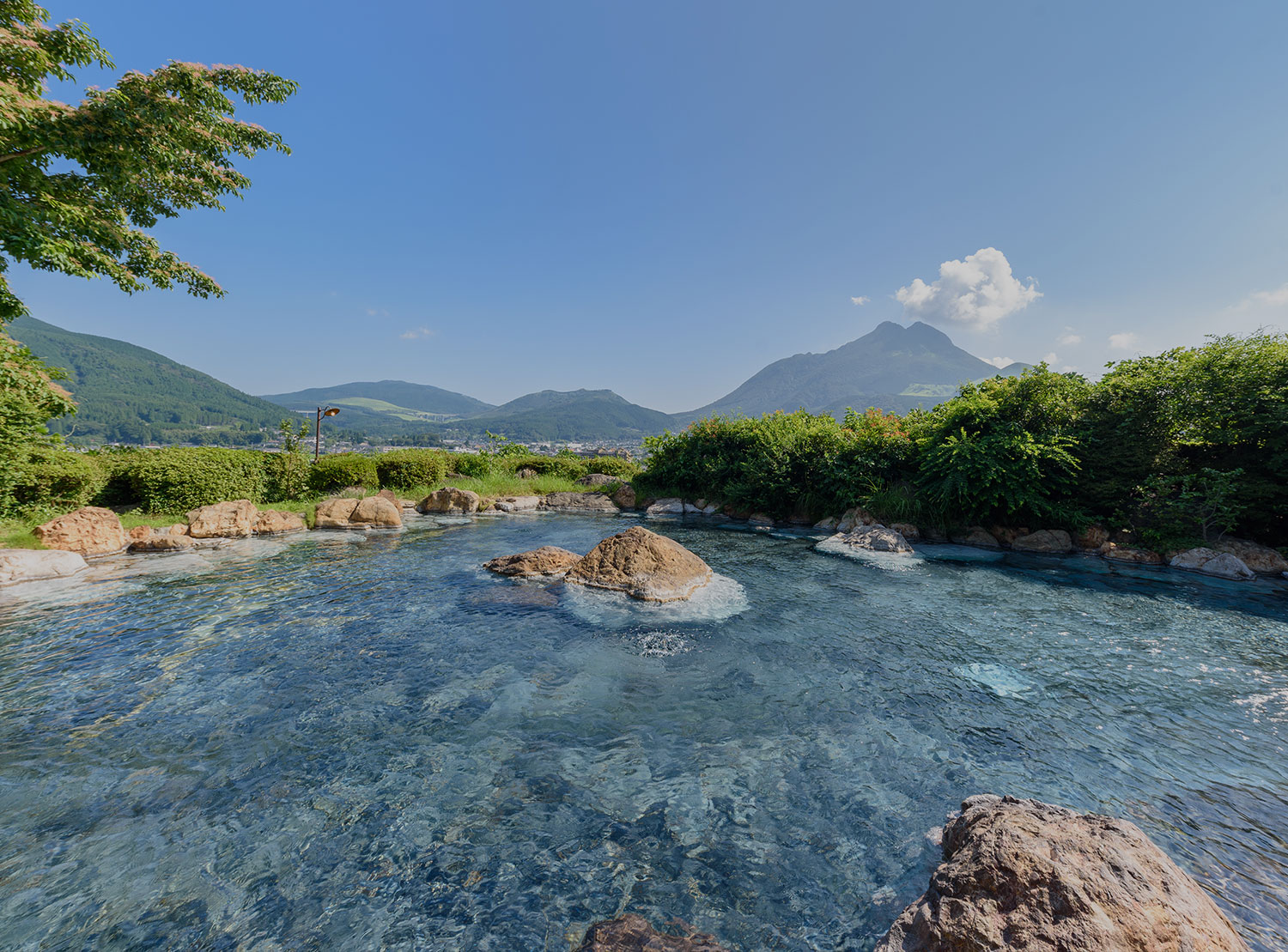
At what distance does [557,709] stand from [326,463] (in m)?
17.8

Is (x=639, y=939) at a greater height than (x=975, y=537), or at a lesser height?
lesser

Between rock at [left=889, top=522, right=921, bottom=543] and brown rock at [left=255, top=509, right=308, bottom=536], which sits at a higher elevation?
rock at [left=889, top=522, right=921, bottom=543]

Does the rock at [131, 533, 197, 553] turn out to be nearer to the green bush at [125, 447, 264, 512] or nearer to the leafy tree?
the green bush at [125, 447, 264, 512]

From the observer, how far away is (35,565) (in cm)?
861

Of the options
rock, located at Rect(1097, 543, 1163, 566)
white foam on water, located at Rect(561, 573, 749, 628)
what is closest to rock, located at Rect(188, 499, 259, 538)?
white foam on water, located at Rect(561, 573, 749, 628)

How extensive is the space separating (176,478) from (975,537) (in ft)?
74.4

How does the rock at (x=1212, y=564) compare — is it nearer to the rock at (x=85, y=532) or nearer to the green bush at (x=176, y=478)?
the rock at (x=85, y=532)

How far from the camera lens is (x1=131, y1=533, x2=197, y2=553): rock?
10719 mm

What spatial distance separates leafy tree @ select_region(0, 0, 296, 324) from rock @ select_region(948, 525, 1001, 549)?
21.1m

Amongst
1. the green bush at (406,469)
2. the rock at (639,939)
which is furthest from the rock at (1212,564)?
the green bush at (406,469)

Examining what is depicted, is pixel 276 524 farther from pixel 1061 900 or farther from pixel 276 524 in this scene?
pixel 1061 900

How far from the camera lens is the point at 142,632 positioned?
21.0 feet

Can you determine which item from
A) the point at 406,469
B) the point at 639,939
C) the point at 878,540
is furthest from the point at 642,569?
the point at 406,469

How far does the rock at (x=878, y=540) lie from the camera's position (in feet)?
40.4
